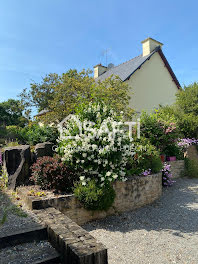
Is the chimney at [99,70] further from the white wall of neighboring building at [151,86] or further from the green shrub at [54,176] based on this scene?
the green shrub at [54,176]

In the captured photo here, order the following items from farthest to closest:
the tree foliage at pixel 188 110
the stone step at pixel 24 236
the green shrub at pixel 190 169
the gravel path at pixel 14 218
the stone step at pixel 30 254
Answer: the tree foliage at pixel 188 110 < the green shrub at pixel 190 169 < the gravel path at pixel 14 218 < the stone step at pixel 24 236 < the stone step at pixel 30 254

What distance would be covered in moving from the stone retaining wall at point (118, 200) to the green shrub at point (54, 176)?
0.35 m

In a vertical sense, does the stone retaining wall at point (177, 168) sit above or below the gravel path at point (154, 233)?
above

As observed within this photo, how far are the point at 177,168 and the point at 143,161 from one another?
3.23 meters

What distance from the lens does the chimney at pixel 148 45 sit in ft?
48.3

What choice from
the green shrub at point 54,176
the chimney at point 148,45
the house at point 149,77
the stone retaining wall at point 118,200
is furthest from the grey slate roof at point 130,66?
the green shrub at point 54,176

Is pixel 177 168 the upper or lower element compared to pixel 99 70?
lower

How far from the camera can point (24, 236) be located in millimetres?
2793

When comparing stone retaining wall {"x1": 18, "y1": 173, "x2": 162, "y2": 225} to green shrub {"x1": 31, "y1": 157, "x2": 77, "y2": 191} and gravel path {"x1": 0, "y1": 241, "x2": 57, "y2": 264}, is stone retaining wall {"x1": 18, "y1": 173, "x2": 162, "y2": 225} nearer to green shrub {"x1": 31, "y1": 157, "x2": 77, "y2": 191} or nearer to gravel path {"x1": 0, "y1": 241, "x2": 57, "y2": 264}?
green shrub {"x1": 31, "y1": 157, "x2": 77, "y2": 191}

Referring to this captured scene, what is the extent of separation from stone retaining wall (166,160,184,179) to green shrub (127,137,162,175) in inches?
87.0

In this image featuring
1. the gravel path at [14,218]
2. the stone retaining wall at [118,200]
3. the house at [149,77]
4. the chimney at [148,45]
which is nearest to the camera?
the gravel path at [14,218]

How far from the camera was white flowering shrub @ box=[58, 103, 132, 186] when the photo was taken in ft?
13.6

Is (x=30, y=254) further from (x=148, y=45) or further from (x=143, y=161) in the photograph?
(x=148, y=45)

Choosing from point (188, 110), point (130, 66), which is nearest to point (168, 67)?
point (130, 66)
